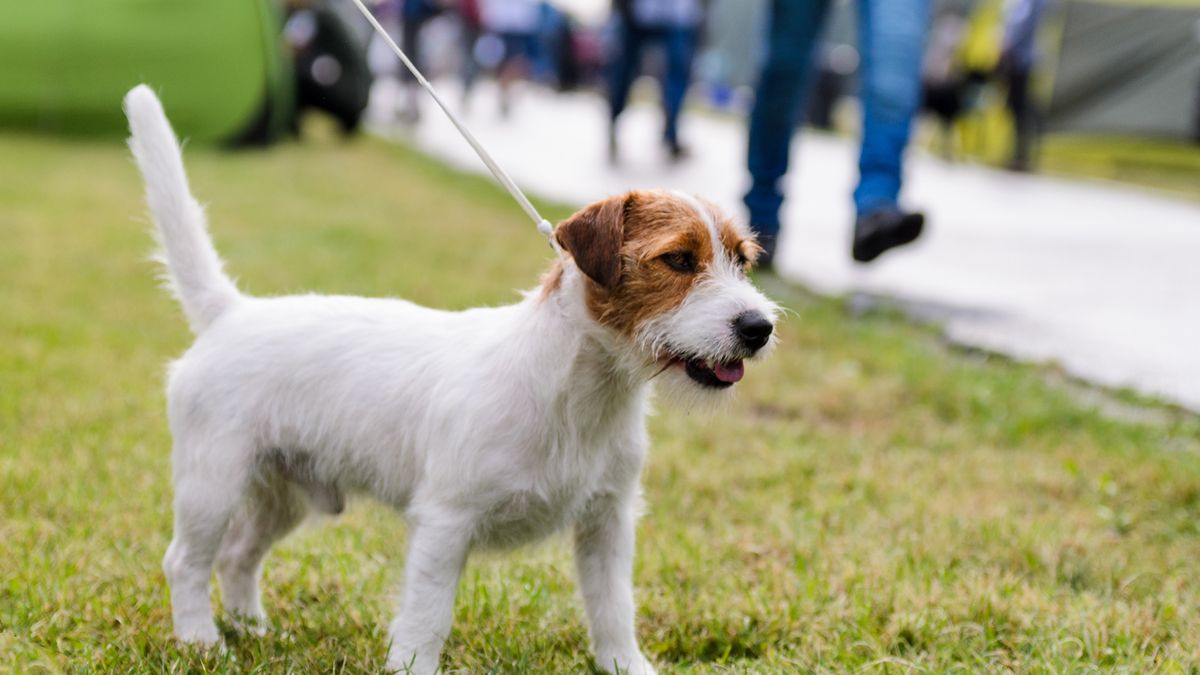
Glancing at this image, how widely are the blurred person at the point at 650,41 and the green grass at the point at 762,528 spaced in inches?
271

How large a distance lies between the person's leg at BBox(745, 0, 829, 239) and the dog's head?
154 inches

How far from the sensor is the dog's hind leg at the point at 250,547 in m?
3.28

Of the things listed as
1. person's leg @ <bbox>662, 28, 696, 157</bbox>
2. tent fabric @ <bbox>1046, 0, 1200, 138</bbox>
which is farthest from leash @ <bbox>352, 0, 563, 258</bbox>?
tent fabric @ <bbox>1046, 0, 1200, 138</bbox>

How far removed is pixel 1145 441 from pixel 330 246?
5.61 metres

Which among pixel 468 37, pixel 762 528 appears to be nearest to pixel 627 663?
pixel 762 528

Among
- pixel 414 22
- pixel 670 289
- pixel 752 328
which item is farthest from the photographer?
pixel 414 22

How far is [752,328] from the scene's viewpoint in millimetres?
2656

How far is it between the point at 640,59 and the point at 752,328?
11640mm

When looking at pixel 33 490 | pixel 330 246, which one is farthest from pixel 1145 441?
pixel 330 246

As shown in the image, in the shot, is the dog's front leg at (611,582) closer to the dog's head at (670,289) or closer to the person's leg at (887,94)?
the dog's head at (670,289)

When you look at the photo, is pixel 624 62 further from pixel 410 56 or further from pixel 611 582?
pixel 611 582

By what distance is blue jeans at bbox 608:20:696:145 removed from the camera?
44.6ft

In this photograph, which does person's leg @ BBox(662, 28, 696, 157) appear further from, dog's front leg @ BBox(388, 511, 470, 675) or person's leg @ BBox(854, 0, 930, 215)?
dog's front leg @ BBox(388, 511, 470, 675)

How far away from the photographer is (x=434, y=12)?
18406mm
